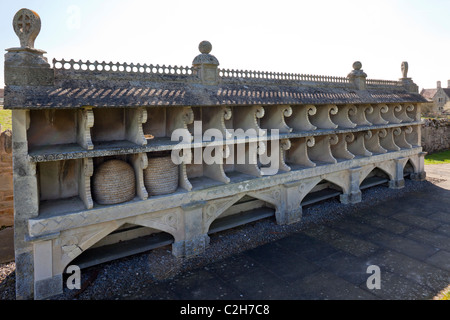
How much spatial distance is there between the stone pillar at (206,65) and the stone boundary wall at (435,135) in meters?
20.8

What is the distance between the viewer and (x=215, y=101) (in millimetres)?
8180

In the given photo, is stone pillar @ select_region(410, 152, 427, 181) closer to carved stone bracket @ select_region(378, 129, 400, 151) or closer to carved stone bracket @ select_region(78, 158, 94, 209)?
carved stone bracket @ select_region(378, 129, 400, 151)

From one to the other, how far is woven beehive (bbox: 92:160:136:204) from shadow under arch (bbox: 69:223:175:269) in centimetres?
75

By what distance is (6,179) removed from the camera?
29.0 feet

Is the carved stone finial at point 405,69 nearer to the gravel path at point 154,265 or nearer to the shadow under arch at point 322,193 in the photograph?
the shadow under arch at point 322,193

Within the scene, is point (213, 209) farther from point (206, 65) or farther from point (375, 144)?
point (375, 144)

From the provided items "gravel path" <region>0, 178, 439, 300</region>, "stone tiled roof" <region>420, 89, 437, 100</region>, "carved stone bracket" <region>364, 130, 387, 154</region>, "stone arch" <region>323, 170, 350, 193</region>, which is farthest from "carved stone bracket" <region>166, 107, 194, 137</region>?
"stone tiled roof" <region>420, 89, 437, 100</region>

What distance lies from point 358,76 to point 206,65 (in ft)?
23.9

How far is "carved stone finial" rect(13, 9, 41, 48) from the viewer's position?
614cm

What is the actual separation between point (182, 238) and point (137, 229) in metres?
1.32

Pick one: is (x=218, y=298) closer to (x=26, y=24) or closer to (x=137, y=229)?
(x=137, y=229)
